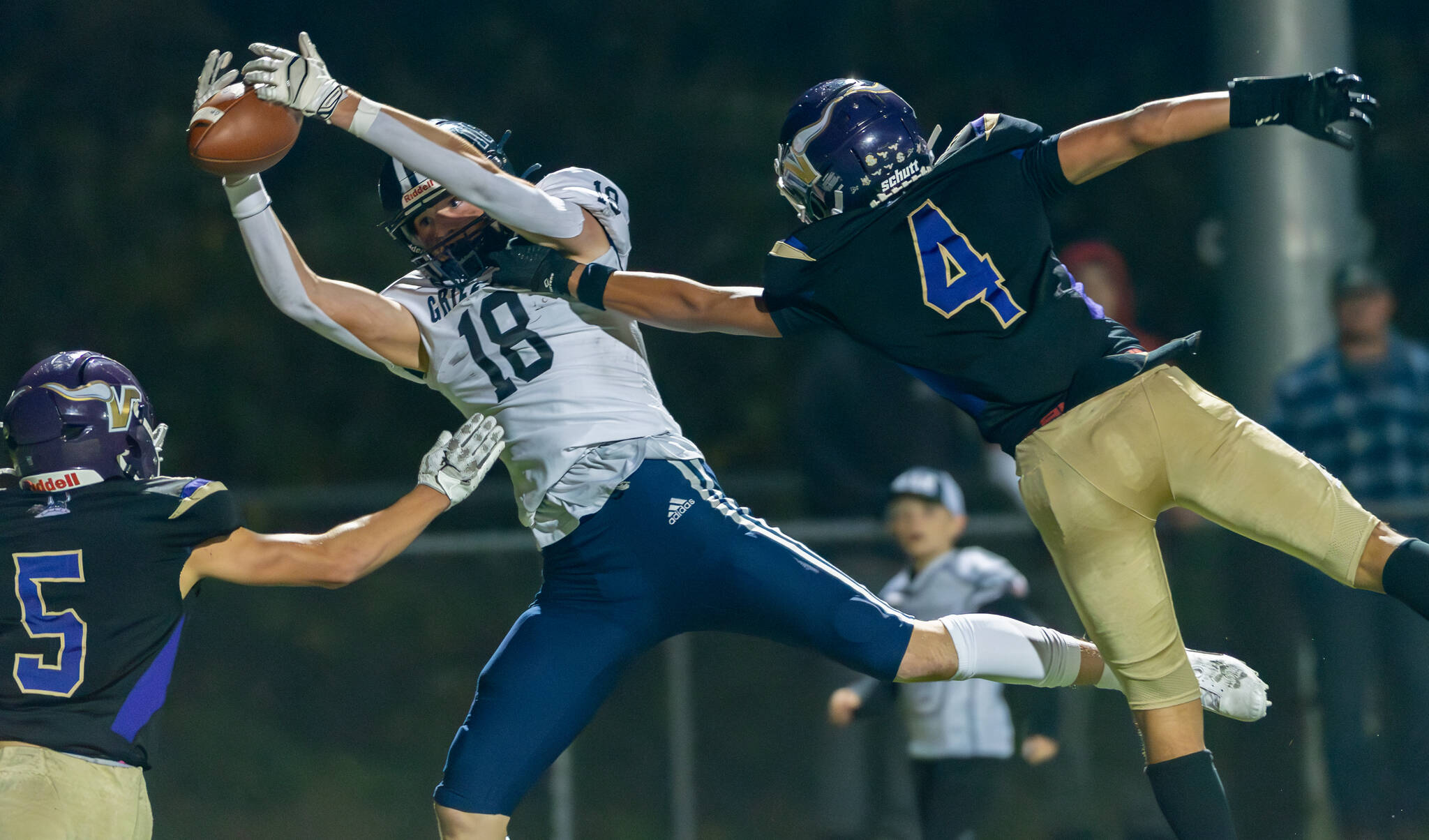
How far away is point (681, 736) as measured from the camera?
5477 mm

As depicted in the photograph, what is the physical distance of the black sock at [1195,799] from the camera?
3395 millimetres

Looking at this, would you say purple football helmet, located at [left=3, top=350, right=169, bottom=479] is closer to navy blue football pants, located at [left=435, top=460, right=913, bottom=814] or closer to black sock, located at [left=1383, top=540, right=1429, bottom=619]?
navy blue football pants, located at [left=435, top=460, right=913, bottom=814]

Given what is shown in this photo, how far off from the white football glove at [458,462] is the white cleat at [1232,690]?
1.73 meters

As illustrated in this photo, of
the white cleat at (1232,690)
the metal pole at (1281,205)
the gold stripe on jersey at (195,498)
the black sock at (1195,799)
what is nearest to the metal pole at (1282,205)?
the metal pole at (1281,205)

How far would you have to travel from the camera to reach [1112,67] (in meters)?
11.7

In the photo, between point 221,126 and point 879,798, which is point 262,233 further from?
point 879,798

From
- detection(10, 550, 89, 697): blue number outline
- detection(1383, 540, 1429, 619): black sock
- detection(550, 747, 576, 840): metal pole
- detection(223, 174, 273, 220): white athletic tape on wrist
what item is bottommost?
detection(550, 747, 576, 840): metal pole

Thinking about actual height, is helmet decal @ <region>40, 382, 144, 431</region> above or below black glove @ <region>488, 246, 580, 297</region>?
below

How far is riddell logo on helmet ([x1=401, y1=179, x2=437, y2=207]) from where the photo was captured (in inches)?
148

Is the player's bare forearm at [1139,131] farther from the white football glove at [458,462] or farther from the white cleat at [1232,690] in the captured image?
the white football glove at [458,462]

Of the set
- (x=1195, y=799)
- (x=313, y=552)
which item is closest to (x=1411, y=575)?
(x=1195, y=799)

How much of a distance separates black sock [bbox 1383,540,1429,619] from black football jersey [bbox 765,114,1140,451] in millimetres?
665

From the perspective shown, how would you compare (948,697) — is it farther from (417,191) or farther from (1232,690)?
(417,191)

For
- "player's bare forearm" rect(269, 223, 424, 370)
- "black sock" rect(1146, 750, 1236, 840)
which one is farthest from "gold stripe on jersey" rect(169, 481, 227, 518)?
"black sock" rect(1146, 750, 1236, 840)
